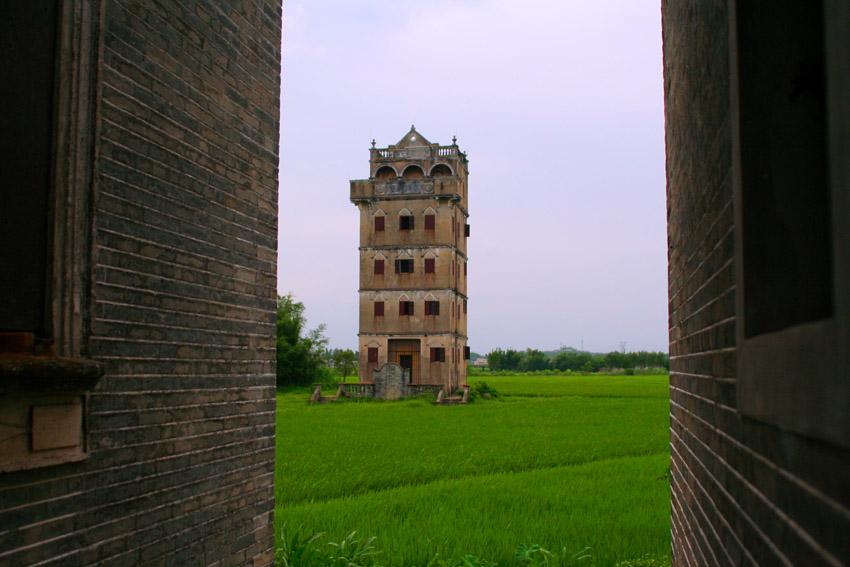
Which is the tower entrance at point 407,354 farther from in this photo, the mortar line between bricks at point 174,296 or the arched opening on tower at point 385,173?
the mortar line between bricks at point 174,296

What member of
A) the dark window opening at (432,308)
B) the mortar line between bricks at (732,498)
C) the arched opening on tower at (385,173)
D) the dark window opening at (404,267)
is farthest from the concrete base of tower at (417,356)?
the mortar line between bricks at (732,498)

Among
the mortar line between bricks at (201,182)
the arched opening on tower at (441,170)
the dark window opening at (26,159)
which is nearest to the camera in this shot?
the dark window opening at (26,159)

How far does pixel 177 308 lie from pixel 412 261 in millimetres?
36867

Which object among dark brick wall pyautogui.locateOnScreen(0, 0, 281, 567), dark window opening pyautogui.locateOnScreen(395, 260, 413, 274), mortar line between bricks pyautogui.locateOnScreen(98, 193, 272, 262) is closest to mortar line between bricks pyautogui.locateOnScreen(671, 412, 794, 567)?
dark brick wall pyautogui.locateOnScreen(0, 0, 281, 567)

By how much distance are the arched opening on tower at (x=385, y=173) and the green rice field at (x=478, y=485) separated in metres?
19.2

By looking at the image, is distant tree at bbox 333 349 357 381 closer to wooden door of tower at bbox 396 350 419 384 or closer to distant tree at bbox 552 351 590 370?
wooden door of tower at bbox 396 350 419 384

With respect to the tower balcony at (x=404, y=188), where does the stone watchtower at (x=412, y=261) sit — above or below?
below

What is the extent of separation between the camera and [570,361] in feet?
521

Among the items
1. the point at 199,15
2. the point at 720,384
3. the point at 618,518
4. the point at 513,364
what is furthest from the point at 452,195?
the point at 513,364

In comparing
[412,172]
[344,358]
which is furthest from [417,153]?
[344,358]

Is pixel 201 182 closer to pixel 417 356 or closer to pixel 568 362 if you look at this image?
pixel 417 356

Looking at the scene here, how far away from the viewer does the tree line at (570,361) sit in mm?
141000

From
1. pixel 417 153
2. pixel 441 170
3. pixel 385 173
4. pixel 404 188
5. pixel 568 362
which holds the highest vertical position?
pixel 417 153

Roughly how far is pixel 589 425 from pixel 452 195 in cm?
1912
